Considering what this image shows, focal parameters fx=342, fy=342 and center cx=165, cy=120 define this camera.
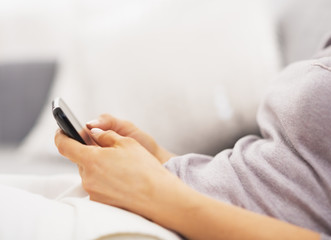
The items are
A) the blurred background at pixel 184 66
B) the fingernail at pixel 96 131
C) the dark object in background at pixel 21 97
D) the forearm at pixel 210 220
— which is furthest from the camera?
the dark object in background at pixel 21 97

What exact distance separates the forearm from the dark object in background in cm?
86

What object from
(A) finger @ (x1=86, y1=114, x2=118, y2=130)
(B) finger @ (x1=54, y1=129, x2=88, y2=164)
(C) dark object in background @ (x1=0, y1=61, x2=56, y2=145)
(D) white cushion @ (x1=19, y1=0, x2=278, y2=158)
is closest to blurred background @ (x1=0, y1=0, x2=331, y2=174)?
(D) white cushion @ (x1=19, y1=0, x2=278, y2=158)

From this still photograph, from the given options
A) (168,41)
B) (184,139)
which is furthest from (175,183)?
(168,41)

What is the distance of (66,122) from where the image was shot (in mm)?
445

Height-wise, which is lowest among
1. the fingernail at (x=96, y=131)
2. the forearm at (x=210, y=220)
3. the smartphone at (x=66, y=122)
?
the forearm at (x=210, y=220)

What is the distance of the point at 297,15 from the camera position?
86cm

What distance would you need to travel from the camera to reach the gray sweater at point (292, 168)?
0.41 meters

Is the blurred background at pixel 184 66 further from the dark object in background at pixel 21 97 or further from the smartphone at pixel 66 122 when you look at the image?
Answer: the smartphone at pixel 66 122

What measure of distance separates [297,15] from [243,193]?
0.60 meters

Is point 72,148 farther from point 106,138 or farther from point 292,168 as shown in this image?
point 292,168

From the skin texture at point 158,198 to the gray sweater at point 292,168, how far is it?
1.4 inches

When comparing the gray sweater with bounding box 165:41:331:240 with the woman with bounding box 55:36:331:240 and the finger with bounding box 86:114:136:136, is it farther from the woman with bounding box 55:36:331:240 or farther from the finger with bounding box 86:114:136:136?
the finger with bounding box 86:114:136:136

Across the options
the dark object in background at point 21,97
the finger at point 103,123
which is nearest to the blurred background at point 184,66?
the dark object in background at point 21,97

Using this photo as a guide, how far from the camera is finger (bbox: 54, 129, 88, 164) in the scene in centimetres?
45
